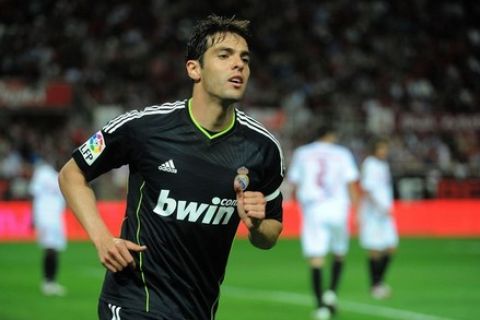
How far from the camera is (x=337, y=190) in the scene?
1454 cm

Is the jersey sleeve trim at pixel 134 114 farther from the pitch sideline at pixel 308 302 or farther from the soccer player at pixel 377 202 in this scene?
the soccer player at pixel 377 202

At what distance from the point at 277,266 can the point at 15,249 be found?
6.88 m

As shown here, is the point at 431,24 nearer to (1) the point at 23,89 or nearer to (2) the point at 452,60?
(2) the point at 452,60

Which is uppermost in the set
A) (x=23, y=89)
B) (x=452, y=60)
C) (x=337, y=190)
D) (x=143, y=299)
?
(x=452, y=60)

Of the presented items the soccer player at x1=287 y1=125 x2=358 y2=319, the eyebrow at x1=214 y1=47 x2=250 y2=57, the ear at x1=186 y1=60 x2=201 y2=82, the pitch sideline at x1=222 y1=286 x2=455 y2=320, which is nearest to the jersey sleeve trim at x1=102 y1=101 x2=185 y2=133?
the ear at x1=186 y1=60 x2=201 y2=82

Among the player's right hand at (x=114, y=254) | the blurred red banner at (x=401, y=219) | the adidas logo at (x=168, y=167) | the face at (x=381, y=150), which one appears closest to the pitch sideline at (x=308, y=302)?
the face at (x=381, y=150)

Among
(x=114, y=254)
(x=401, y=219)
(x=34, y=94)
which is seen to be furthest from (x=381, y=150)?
(x=34, y=94)

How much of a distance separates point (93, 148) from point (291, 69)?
96.3 ft

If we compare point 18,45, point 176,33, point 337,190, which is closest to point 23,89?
point 18,45

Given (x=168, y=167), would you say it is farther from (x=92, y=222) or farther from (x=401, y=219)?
(x=401, y=219)

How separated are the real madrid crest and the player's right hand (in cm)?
67

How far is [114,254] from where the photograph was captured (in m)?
5.57

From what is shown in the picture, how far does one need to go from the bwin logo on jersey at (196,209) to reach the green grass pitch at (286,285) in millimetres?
7737

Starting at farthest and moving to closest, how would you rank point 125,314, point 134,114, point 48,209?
1. point 48,209
2. point 134,114
3. point 125,314
